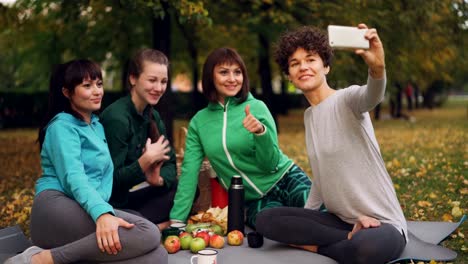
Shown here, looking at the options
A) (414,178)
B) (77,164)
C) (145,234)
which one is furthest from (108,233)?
(414,178)

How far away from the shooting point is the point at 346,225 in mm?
3764

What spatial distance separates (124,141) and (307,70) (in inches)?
62.4

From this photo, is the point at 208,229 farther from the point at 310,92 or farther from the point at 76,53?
the point at 76,53

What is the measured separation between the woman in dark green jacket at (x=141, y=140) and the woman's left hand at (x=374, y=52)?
196cm

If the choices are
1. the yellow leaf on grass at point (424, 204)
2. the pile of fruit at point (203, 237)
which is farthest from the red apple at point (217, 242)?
the yellow leaf on grass at point (424, 204)

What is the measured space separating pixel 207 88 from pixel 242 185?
900mm

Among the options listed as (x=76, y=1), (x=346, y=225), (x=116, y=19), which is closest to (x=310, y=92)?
(x=346, y=225)

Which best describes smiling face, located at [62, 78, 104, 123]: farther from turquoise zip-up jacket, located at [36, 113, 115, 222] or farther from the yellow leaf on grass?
the yellow leaf on grass

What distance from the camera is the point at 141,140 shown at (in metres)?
4.57

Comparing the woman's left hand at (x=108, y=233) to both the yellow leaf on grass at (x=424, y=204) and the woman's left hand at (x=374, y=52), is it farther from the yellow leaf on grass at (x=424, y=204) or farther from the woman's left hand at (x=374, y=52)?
the yellow leaf on grass at (x=424, y=204)

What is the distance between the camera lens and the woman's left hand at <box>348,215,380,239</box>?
3451 mm

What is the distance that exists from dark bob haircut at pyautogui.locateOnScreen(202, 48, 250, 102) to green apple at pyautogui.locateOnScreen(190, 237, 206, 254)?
1.24m

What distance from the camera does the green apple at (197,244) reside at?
4012 mm

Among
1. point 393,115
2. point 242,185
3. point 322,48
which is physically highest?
point 322,48
